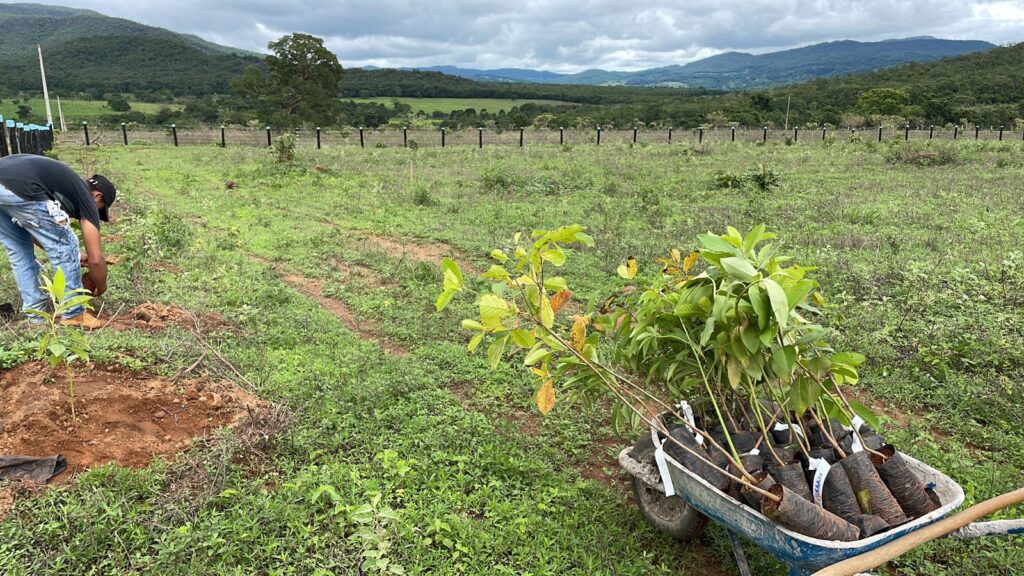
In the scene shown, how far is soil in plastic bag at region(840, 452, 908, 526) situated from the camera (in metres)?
2.31

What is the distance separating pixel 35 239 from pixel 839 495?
5.44m

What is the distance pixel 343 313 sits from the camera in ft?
19.5

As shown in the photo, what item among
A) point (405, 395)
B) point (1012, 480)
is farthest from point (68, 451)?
point (1012, 480)

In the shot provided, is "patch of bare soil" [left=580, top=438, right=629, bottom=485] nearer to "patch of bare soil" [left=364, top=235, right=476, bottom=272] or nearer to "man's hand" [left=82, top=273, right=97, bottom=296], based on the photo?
"patch of bare soil" [left=364, top=235, right=476, bottom=272]

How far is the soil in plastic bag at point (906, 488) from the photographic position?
7.76 ft

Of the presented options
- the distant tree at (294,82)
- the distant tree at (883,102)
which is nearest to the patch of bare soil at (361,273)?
the distant tree at (294,82)

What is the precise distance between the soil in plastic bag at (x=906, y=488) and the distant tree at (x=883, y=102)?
2064 inches

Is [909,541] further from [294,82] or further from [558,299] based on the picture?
[294,82]

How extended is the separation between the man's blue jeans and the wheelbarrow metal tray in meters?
4.38

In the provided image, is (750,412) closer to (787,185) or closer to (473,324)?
(473,324)

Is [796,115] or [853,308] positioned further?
[796,115]

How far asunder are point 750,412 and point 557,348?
1.06 meters

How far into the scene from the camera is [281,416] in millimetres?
3682

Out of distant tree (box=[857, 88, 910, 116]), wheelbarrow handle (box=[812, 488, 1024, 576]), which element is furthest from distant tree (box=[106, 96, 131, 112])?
wheelbarrow handle (box=[812, 488, 1024, 576])
